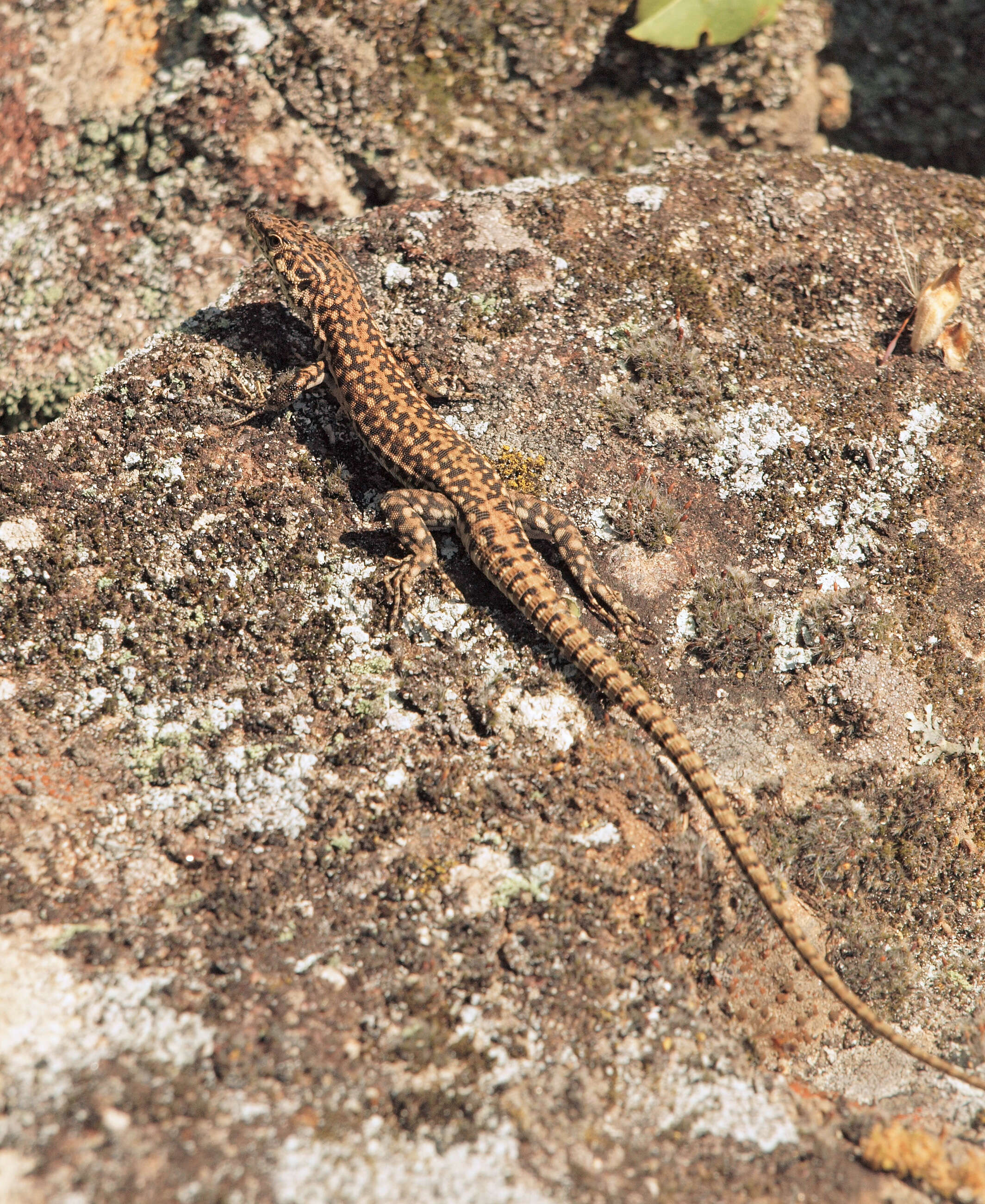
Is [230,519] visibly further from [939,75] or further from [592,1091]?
[939,75]

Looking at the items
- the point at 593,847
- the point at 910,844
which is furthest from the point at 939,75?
the point at 593,847

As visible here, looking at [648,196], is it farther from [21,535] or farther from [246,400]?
[21,535]

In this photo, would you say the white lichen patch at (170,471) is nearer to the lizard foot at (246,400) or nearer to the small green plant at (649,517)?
the lizard foot at (246,400)

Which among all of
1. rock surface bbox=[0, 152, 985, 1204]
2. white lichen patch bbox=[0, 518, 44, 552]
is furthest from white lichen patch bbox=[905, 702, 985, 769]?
white lichen patch bbox=[0, 518, 44, 552]

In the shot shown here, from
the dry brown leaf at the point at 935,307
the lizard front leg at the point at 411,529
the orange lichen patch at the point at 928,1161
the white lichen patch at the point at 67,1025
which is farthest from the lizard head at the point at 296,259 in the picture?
the orange lichen patch at the point at 928,1161

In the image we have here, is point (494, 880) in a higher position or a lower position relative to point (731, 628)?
lower

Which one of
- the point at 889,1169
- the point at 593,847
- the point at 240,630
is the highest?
the point at 240,630

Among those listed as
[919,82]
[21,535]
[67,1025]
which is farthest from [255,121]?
[67,1025]

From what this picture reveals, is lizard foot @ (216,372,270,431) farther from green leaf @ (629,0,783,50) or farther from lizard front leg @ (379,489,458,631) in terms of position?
green leaf @ (629,0,783,50)
